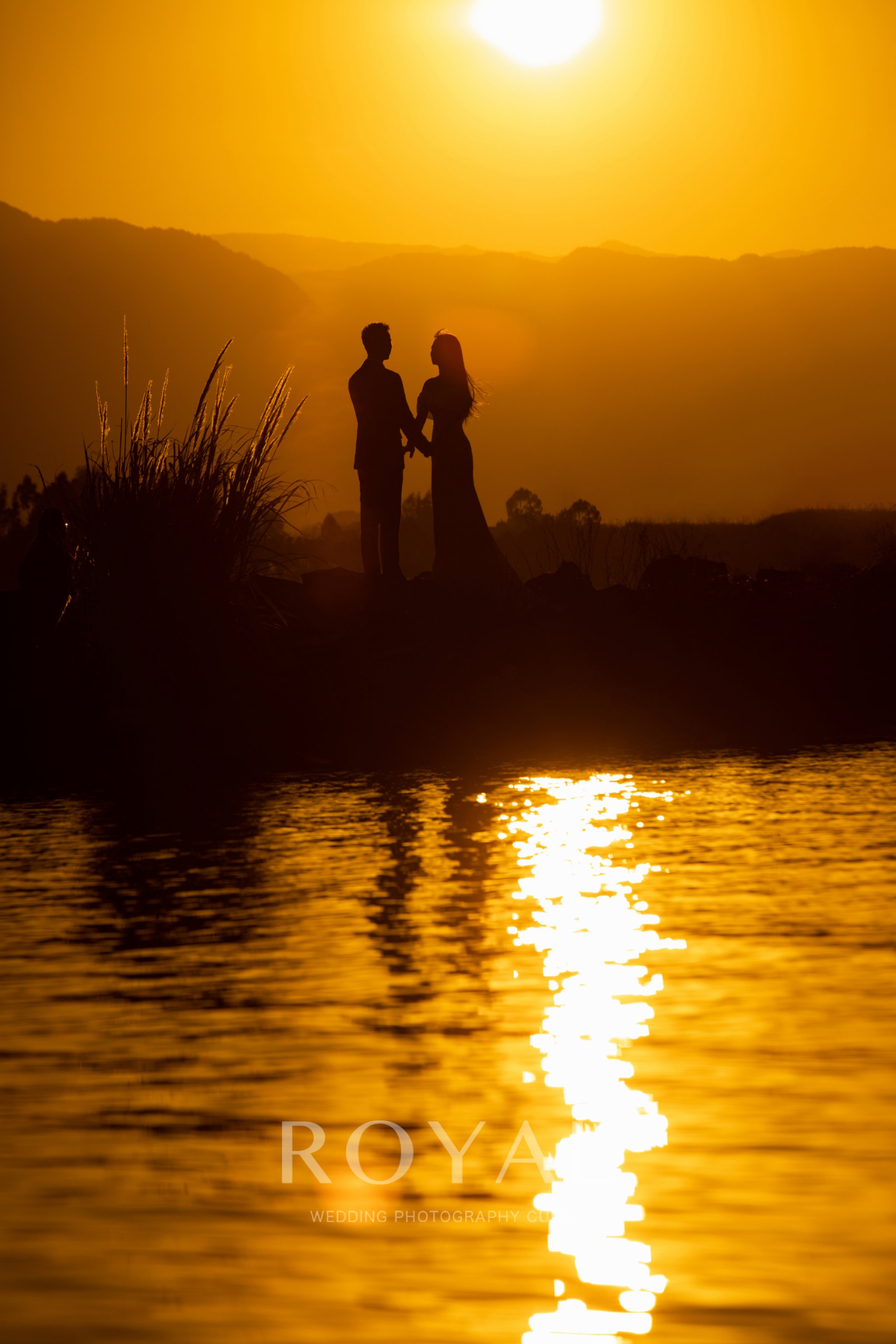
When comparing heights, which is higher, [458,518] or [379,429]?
[379,429]

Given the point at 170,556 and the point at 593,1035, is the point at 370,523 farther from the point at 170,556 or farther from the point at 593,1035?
the point at 593,1035

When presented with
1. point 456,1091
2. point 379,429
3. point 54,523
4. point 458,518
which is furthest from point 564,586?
point 456,1091

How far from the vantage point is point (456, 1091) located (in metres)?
4.65

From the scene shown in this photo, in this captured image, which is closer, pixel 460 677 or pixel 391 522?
pixel 460 677

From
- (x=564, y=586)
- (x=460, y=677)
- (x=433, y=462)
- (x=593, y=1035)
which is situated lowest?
(x=593, y=1035)

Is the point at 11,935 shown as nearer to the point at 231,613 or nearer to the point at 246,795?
the point at 246,795

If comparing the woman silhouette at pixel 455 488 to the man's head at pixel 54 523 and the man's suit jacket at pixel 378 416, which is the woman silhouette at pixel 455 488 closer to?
the man's suit jacket at pixel 378 416

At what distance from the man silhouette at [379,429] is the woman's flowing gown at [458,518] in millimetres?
Answer: 343

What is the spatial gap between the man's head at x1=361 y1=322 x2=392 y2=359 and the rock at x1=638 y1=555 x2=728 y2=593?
4.02m

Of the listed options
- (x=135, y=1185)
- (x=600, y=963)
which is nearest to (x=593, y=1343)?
(x=135, y=1185)

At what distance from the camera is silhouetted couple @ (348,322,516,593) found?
16.4 m

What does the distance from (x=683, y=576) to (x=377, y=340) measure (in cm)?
451

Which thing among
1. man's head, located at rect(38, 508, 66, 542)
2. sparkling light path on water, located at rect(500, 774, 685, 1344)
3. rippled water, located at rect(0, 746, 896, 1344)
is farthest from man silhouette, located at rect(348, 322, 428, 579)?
rippled water, located at rect(0, 746, 896, 1344)

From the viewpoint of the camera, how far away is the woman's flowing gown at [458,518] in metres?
17.0
